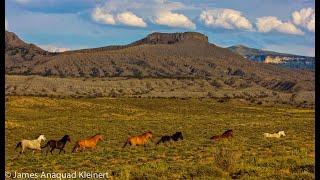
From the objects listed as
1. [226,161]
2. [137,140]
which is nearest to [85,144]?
[137,140]

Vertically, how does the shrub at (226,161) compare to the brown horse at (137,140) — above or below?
above

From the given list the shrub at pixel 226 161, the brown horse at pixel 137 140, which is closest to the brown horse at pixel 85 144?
the brown horse at pixel 137 140

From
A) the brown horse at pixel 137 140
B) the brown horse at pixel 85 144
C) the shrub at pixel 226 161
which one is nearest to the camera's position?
the shrub at pixel 226 161

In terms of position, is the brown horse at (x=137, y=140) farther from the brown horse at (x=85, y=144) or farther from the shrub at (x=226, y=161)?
the shrub at (x=226, y=161)

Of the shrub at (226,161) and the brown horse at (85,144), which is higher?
the shrub at (226,161)

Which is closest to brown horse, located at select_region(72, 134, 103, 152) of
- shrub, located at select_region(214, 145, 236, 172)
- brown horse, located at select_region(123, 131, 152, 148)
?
→ brown horse, located at select_region(123, 131, 152, 148)

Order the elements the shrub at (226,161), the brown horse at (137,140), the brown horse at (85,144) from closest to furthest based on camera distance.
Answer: the shrub at (226,161) → the brown horse at (85,144) → the brown horse at (137,140)

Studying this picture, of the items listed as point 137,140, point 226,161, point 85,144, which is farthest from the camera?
point 137,140

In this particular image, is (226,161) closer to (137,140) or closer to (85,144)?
(85,144)

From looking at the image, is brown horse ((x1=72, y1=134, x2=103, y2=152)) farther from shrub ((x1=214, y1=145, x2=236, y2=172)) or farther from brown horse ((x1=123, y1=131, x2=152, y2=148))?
shrub ((x1=214, y1=145, x2=236, y2=172))

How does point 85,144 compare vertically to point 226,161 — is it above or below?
below

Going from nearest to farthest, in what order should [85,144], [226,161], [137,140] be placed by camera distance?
[226,161] < [85,144] < [137,140]

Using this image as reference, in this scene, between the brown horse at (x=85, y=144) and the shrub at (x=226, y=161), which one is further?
the brown horse at (x=85, y=144)

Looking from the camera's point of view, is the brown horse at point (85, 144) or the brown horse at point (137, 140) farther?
the brown horse at point (137, 140)
